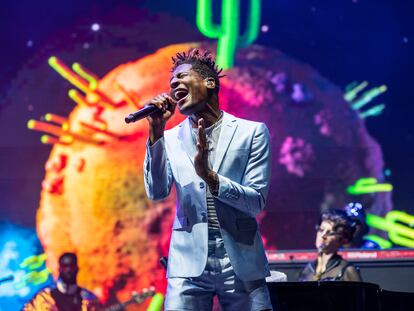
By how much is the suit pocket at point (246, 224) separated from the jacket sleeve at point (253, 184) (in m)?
0.03

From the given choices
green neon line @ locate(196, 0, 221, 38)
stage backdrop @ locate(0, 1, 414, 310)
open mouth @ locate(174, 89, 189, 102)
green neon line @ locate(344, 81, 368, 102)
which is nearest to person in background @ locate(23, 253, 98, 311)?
stage backdrop @ locate(0, 1, 414, 310)

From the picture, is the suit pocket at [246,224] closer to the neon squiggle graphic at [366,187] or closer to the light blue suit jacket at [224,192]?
the light blue suit jacket at [224,192]

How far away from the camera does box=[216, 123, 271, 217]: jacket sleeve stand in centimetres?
244

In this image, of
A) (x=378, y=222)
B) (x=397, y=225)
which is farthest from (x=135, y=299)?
(x=397, y=225)

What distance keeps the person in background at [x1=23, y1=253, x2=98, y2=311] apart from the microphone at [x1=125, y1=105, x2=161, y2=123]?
3.91m

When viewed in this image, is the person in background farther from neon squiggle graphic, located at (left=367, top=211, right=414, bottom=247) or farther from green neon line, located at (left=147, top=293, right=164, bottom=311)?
neon squiggle graphic, located at (left=367, top=211, right=414, bottom=247)

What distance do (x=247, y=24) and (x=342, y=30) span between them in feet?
2.87

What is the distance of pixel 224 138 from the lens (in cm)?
264

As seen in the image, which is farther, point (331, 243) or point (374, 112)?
point (374, 112)

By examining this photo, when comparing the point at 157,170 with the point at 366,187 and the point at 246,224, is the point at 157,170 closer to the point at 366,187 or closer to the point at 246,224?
the point at 246,224

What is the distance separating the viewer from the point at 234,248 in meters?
2.49

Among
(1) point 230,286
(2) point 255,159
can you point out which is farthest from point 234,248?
(2) point 255,159

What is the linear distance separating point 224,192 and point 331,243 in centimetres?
262

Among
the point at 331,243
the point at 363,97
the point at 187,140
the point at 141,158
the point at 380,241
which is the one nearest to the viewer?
the point at 187,140
